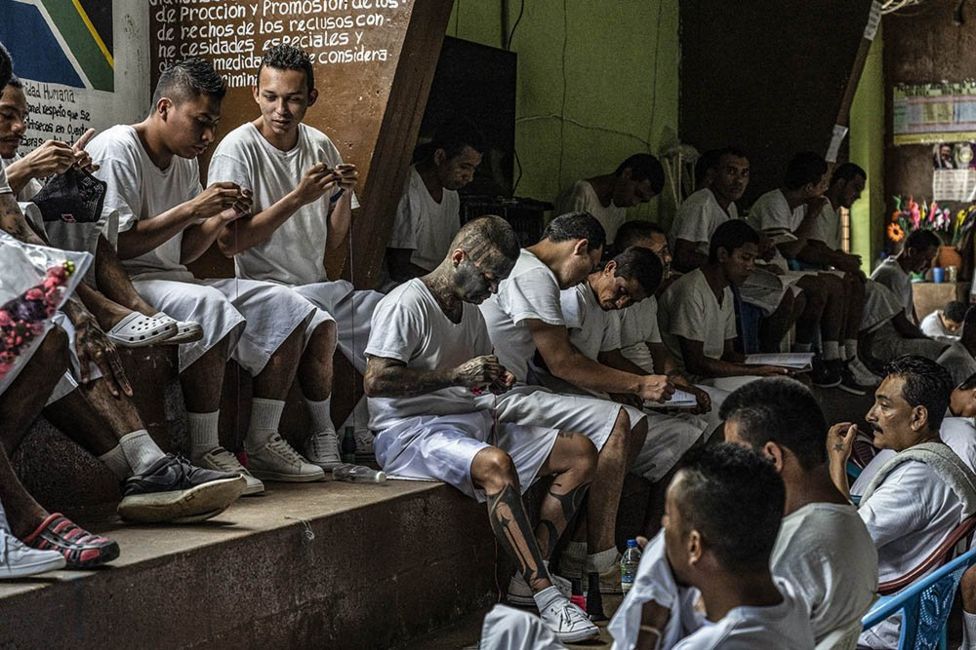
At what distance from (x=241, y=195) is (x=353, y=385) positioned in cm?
122

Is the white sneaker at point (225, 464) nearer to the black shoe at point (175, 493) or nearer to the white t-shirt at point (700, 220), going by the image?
the black shoe at point (175, 493)

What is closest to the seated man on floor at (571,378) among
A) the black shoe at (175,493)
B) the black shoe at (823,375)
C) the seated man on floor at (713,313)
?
the seated man on floor at (713,313)

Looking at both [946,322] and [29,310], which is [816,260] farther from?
[29,310]

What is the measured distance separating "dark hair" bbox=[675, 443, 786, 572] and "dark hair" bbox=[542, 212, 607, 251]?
3236 millimetres

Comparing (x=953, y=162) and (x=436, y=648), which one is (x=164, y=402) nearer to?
(x=436, y=648)

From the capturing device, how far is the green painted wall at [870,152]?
1329cm

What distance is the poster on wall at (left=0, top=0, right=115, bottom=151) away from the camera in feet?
17.7

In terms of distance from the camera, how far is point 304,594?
4.14 m

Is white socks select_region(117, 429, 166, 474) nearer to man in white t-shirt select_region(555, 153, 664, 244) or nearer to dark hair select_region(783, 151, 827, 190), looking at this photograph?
man in white t-shirt select_region(555, 153, 664, 244)

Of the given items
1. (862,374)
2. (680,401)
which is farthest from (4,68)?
(862,374)

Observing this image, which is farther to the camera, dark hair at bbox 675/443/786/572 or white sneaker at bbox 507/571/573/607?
white sneaker at bbox 507/571/573/607

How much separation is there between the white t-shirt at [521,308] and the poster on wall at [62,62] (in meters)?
1.79

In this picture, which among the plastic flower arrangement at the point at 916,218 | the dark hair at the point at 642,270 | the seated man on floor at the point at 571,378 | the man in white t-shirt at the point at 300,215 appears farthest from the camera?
the plastic flower arrangement at the point at 916,218

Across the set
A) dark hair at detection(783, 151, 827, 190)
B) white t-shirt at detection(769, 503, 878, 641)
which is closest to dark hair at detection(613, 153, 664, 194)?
dark hair at detection(783, 151, 827, 190)
